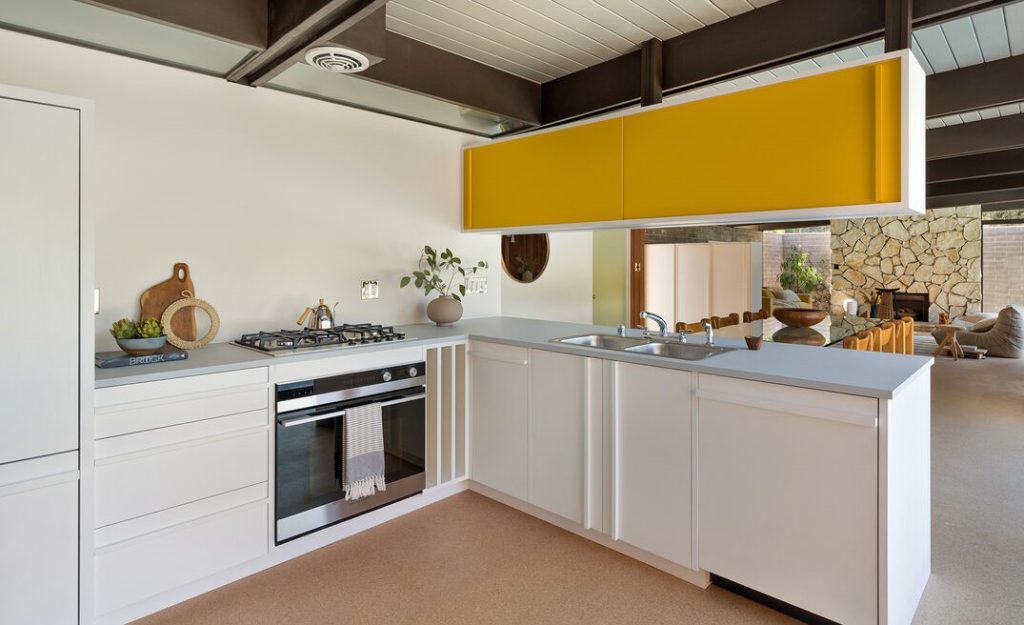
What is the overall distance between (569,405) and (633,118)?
4.78ft

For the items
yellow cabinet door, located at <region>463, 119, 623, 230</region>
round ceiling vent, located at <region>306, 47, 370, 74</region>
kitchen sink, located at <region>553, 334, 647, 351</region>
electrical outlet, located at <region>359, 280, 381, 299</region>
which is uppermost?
round ceiling vent, located at <region>306, 47, 370, 74</region>

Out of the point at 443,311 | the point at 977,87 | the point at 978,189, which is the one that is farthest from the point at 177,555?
the point at 978,189

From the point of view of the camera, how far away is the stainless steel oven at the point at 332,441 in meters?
2.35

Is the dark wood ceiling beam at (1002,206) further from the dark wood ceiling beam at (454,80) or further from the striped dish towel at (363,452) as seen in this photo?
the striped dish towel at (363,452)

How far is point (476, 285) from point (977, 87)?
3232 millimetres

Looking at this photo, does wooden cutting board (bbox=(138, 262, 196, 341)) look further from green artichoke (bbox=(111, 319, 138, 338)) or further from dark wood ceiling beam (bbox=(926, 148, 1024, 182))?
dark wood ceiling beam (bbox=(926, 148, 1024, 182))

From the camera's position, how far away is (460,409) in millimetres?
3082

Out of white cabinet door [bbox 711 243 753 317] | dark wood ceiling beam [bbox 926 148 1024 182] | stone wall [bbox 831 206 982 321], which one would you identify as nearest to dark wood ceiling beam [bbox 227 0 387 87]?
white cabinet door [bbox 711 243 753 317]

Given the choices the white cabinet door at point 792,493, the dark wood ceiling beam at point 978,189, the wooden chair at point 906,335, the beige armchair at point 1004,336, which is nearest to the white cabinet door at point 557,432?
the white cabinet door at point 792,493

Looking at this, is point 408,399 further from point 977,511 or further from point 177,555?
point 977,511

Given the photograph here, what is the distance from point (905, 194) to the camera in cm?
197

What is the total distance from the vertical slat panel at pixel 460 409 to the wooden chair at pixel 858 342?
2.17m

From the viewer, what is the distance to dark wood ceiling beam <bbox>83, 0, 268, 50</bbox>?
1.94m

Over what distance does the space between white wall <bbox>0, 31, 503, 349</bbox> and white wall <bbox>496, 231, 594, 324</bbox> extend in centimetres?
86
